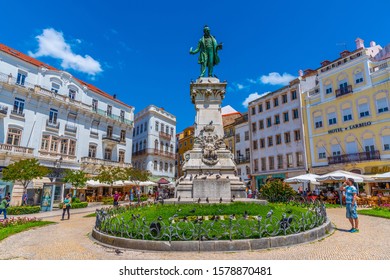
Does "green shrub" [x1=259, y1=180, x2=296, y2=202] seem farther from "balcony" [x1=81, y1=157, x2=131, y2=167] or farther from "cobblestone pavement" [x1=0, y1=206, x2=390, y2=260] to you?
"balcony" [x1=81, y1=157, x2=131, y2=167]

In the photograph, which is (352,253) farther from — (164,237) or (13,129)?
(13,129)

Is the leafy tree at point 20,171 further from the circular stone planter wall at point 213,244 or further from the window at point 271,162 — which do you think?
the window at point 271,162

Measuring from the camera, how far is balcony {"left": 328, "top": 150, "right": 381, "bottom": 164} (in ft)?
90.6

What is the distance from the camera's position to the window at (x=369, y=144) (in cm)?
2836

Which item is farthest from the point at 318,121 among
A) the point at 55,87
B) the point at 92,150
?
the point at 55,87

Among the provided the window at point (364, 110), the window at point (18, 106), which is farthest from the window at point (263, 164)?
the window at point (18, 106)

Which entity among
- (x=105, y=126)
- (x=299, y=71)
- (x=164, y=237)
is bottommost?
(x=164, y=237)

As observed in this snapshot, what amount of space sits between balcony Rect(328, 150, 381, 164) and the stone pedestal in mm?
22227

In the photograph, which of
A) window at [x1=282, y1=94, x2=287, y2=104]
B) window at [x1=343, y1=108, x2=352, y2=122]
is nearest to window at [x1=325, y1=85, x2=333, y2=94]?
window at [x1=343, y1=108, x2=352, y2=122]

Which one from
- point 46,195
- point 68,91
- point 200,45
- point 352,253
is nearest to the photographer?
point 352,253

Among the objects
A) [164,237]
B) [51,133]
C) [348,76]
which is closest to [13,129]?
[51,133]

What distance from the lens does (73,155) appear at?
33.3 meters

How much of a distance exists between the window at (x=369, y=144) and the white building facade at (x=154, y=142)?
110ft

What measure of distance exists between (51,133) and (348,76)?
39.1 metres
